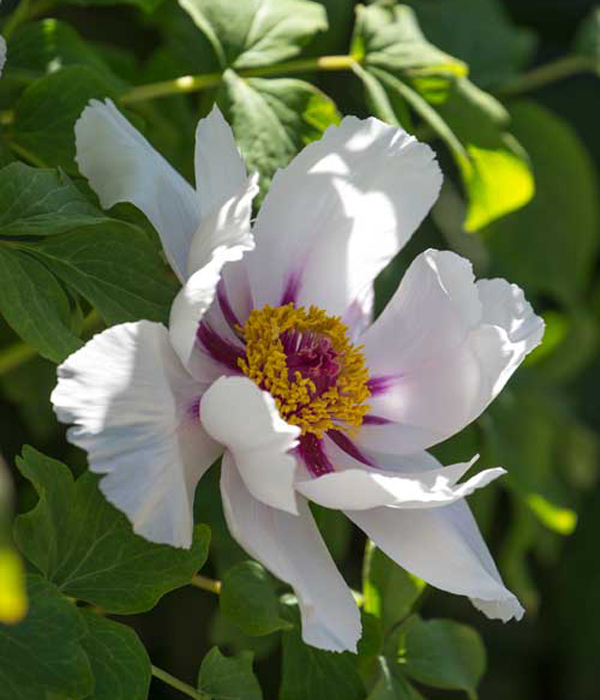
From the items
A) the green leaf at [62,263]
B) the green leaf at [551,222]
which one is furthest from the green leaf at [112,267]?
the green leaf at [551,222]

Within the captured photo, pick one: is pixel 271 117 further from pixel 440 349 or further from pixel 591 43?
pixel 591 43

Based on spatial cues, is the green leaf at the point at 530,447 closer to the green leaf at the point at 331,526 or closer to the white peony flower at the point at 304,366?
the green leaf at the point at 331,526

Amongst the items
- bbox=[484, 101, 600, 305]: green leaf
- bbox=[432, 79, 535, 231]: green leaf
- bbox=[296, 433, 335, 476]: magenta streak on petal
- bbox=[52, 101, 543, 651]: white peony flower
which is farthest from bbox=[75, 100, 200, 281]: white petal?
bbox=[484, 101, 600, 305]: green leaf

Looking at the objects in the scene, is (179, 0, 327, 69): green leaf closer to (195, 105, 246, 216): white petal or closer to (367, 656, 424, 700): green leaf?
(195, 105, 246, 216): white petal

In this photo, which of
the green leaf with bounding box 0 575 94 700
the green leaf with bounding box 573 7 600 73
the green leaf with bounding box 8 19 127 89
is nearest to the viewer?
the green leaf with bounding box 0 575 94 700

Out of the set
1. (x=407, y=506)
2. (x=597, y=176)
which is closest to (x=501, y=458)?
(x=407, y=506)

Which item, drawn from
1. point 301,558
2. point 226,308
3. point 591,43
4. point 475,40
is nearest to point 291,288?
point 226,308

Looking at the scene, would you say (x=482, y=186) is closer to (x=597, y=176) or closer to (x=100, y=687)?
(x=100, y=687)
